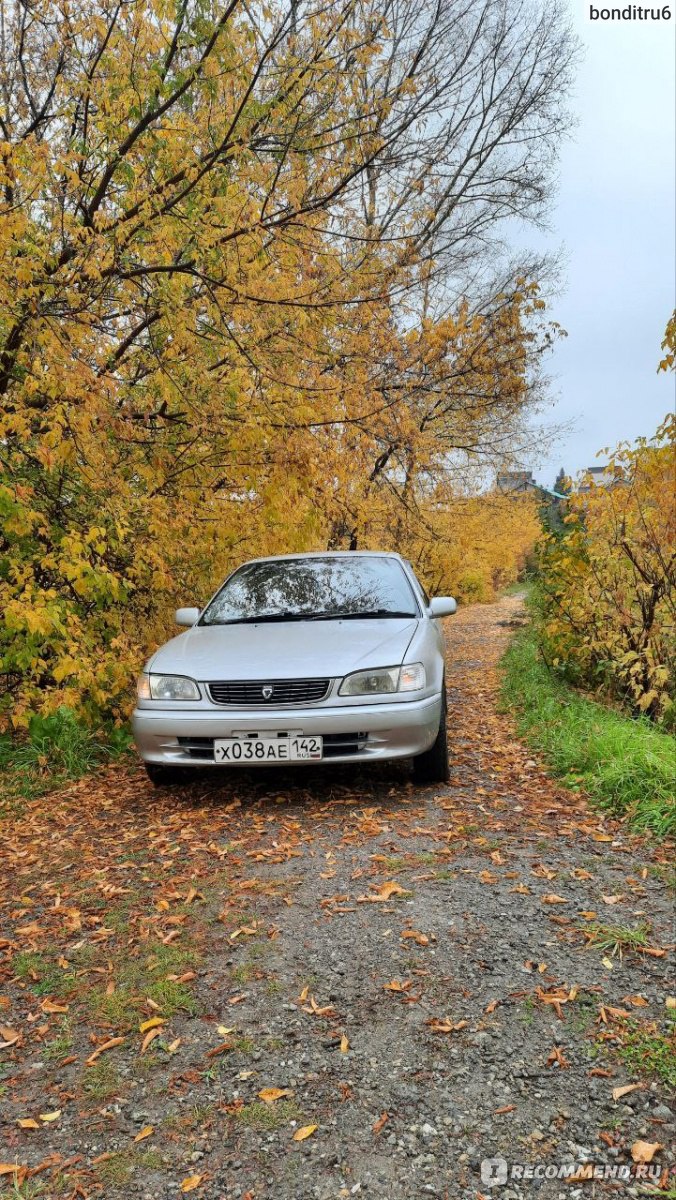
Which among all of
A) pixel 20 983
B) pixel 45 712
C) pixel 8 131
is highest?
pixel 8 131

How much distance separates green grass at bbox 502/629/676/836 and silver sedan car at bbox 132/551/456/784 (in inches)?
36.4

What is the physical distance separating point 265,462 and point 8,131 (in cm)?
311

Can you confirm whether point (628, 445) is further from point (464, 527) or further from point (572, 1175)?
point (464, 527)

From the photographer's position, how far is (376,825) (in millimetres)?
3654

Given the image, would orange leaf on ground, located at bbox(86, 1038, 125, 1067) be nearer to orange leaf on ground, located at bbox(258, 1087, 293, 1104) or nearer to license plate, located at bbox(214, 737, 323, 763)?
orange leaf on ground, located at bbox(258, 1087, 293, 1104)

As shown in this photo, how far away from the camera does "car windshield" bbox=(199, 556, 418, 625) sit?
4.65 metres

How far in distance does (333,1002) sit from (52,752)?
3.54 metres

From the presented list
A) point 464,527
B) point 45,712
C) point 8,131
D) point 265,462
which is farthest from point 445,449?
point 45,712

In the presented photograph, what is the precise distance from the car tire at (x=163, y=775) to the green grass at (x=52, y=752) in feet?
2.89

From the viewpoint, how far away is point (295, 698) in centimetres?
378

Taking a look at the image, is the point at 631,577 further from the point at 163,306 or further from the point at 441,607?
the point at 163,306

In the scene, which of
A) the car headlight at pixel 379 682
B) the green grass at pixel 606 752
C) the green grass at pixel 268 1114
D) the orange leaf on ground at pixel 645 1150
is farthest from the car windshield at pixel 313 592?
the orange leaf on ground at pixel 645 1150

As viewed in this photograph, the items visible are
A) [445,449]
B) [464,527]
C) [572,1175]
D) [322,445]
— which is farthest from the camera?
[464,527]

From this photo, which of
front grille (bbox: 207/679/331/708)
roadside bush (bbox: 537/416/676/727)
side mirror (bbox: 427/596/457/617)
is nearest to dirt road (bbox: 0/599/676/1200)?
front grille (bbox: 207/679/331/708)
